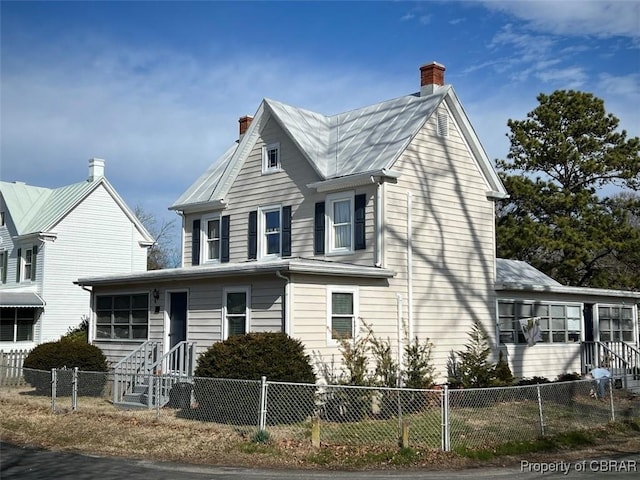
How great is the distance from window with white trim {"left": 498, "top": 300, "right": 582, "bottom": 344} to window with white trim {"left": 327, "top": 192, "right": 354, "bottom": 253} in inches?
235

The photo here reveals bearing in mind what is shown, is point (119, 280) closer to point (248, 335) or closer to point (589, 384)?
point (248, 335)

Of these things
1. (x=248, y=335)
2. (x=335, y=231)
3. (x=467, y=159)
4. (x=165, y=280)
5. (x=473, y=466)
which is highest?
(x=467, y=159)

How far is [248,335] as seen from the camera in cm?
1595

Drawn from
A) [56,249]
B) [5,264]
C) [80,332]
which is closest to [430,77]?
[80,332]

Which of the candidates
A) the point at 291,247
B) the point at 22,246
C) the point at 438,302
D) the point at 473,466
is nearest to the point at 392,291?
the point at 438,302

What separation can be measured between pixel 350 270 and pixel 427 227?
13.3ft

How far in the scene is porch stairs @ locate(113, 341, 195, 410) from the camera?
17.3 metres

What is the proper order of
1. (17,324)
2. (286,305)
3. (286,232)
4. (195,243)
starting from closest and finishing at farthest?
(286,305), (286,232), (195,243), (17,324)

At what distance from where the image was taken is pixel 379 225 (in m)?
19.5

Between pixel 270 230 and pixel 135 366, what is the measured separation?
223 inches

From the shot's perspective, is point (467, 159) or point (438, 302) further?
point (467, 159)

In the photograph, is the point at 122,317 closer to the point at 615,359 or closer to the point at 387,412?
the point at 387,412

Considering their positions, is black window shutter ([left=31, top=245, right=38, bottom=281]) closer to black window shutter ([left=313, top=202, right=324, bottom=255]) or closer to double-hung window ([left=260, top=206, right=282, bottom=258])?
double-hung window ([left=260, top=206, right=282, bottom=258])

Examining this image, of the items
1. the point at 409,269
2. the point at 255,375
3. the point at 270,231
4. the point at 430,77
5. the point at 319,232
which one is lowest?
the point at 255,375
